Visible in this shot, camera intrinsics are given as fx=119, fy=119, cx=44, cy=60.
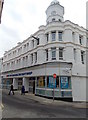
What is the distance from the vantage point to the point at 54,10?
24234 millimetres

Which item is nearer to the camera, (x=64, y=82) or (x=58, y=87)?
(x=58, y=87)

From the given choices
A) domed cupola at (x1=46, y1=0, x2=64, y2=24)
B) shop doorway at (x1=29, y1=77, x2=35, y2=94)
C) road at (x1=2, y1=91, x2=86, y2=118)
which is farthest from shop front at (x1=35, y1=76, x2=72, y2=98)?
domed cupola at (x1=46, y1=0, x2=64, y2=24)

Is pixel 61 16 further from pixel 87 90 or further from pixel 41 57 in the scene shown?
pixel 87 90

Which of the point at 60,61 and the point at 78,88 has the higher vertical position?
the point at 60,61

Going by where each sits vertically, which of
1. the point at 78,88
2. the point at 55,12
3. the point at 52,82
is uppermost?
the point at 55,12

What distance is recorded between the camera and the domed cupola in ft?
77.5

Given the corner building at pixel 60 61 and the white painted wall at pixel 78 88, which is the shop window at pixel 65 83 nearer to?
the corner building at pixel 60 61

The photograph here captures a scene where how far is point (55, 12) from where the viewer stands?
24125 millimetres

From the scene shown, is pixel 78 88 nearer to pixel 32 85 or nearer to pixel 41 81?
pixel 41 81

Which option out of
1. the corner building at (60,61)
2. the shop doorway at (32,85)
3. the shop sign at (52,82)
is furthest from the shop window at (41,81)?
the shop doorway at (32,85)

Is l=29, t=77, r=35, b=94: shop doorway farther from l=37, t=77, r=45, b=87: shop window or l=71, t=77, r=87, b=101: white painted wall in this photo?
l=71, t=77, r=87, b=101: white painted wall

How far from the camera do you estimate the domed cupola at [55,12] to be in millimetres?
23625

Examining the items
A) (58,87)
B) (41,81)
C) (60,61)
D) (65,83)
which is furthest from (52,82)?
(60,61)

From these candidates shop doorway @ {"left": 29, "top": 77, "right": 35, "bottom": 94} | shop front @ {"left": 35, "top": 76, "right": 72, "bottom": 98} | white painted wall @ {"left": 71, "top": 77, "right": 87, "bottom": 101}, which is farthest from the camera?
Answer: shop doorway @ {"left": 29, "top": 77, "right": 35, "bottom": 94}
